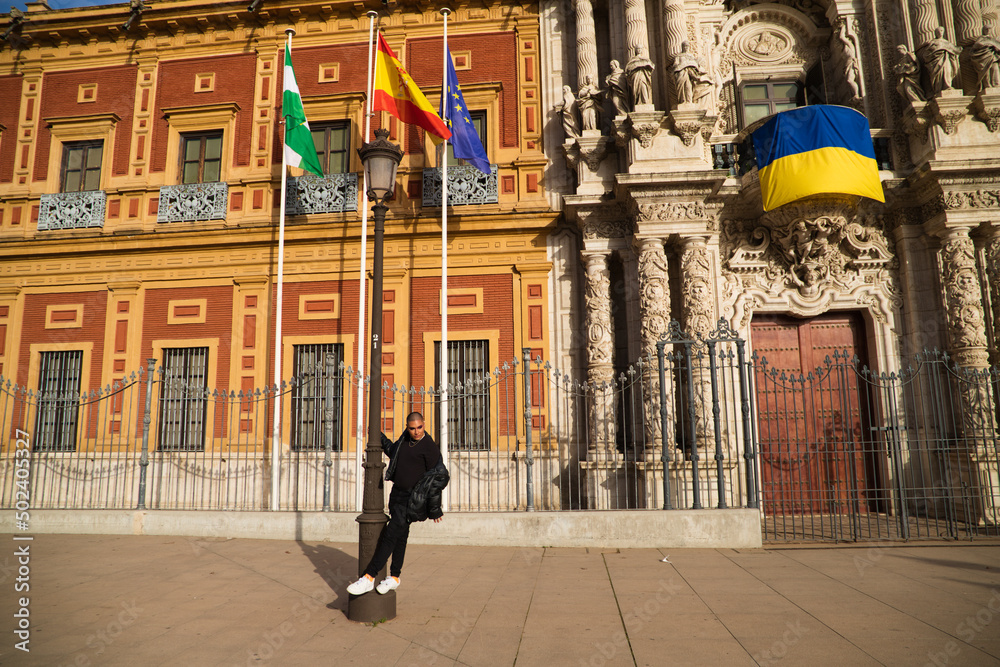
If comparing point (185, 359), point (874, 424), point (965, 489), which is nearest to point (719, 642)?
point (965, 489)

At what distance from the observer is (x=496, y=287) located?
11938 mm

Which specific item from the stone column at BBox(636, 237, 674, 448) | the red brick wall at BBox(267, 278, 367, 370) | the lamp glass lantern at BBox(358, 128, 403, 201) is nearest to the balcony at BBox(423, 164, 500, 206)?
the red brick wall at BBox(267, 278, 367, 370)

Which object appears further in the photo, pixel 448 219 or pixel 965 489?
pixel 448 219

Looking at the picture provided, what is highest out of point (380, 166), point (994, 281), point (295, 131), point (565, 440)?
point (295, 131)

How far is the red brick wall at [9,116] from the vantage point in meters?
13.8

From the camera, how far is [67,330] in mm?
12820

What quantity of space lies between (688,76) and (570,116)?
2212 millimetres

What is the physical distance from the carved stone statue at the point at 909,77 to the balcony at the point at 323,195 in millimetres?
10419

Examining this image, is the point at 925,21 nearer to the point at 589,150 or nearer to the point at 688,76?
the point at 688,76

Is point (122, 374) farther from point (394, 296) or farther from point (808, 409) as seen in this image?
point (808, 409)

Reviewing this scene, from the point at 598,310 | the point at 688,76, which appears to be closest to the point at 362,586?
the point at 598,310

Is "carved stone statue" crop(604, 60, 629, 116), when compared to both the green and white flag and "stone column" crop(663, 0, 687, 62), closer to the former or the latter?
"stone column" crop(663, 0, 687, 62)

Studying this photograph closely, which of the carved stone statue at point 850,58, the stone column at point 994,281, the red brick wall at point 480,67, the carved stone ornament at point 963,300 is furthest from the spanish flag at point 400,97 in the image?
the stone column at point 994,281

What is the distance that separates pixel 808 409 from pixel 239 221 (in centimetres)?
1192
